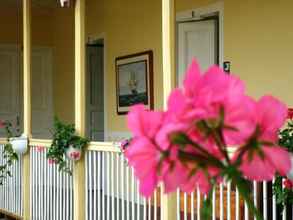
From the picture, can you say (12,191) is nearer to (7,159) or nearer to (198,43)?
(7,159)

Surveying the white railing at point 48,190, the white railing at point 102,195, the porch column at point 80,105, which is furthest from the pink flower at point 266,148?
the white railing at point 48,190

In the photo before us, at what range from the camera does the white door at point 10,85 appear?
327 inches

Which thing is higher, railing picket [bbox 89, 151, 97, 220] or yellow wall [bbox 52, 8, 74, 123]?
yellow wall [bbox 52, 8, 74, 123]

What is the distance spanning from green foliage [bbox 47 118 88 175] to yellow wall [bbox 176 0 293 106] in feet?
5.18

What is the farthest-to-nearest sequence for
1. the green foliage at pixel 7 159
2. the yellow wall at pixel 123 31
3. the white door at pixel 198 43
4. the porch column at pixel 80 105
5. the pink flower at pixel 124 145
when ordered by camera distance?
1. the yellow wall at pixel 123 31
2. the green foliage at pixel 7 159
3. the white door at pixel 198 43
4. the porch column at pixel 80 105
5. the pink flower at pixel 124 145

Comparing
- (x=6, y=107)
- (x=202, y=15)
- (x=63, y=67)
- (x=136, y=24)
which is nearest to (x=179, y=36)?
(x=202, y=15)

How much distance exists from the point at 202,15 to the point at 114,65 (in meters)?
2.00

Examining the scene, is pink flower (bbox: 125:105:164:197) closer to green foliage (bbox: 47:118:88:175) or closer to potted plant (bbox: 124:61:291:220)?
potted plant (bbox: 124:61:291:220)

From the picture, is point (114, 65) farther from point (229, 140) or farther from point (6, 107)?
point (229, 140)

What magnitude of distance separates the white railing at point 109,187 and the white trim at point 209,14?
1594mm

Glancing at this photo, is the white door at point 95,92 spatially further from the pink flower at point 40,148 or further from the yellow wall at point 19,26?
the pink flower at point 40,148

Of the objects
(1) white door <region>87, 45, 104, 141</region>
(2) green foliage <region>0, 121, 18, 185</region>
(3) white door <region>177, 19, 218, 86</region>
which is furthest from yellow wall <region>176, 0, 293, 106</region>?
(1) white door <region>87, 45, 104, 141</region>

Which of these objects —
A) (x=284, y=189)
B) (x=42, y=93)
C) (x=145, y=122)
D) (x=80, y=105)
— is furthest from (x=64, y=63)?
(x=145, y=122)

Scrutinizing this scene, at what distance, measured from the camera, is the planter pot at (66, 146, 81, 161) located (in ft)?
14.8
